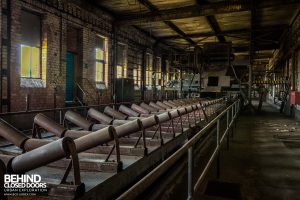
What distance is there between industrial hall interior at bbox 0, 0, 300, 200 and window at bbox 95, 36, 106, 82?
0.22ft

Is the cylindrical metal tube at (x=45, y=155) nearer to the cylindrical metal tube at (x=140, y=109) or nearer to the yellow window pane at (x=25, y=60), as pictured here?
the cylindrical metal tube at (x=140, y=109)

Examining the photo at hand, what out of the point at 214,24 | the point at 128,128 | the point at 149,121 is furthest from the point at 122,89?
the point at 128,128

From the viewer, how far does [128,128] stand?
330 centimetres

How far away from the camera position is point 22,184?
2.20 meters

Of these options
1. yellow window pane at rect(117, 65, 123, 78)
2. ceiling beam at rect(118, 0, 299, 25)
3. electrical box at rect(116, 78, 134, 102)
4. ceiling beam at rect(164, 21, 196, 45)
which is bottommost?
electrical box at rect(116, 78, 134, 102)

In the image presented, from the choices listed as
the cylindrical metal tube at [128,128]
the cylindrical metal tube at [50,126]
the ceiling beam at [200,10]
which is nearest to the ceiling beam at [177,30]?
the ceiling beam at [200,10]

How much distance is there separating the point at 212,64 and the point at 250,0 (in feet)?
15.7

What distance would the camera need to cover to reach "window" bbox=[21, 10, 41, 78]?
7.90 m

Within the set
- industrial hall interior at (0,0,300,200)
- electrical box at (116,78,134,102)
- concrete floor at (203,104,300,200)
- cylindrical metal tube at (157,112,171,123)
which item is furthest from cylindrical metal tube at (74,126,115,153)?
electrical box at (116,78,134,102)

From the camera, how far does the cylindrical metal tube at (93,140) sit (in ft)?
8.66

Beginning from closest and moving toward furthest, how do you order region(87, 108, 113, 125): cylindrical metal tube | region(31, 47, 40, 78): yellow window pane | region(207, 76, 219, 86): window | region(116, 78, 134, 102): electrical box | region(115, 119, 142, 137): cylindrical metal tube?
region(115, 119, 142, 137): cylindrical metal tube → region(87, 108, 113, 125): cylindrical metal tube → region(31, 47, 40, 78): yellow window pane → region(116, 78, 134, 102): electrical box → region(207, 76, 219, 86): window

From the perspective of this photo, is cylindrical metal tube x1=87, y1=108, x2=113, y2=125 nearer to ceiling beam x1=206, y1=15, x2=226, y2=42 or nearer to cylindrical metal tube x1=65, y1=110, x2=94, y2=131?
cylindrical metal tube x1=65, y1=110, x2=94, y2=131

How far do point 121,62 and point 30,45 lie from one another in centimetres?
634

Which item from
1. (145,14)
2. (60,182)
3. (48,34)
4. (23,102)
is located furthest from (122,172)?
(145,14)
